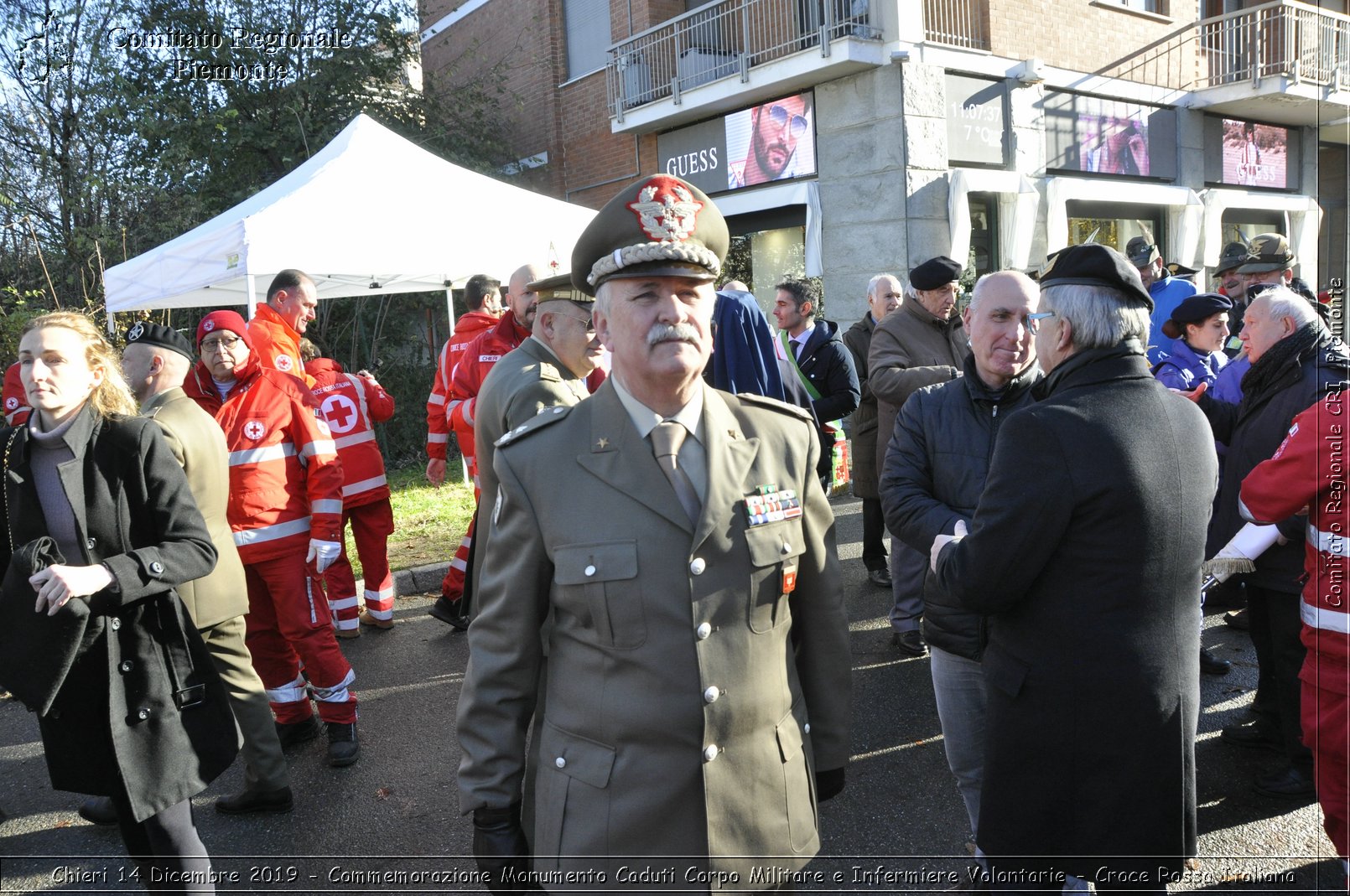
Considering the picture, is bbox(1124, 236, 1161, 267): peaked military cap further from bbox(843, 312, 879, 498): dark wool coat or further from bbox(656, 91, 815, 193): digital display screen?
bbox(656, 91, 815, 193): digital display screen

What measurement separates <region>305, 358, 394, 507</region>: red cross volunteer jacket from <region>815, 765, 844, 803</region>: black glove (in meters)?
4.36

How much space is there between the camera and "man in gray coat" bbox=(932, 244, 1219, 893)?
224 cm

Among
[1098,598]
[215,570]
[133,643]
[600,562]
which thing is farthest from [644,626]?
[215,570]

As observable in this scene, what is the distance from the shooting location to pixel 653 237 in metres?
2.03

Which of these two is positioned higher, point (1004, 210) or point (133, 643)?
point (1004, 210)

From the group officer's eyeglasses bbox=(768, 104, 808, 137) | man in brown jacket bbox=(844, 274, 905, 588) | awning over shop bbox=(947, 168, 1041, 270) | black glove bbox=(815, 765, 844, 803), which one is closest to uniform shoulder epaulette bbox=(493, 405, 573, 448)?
black glove bbox=(815, 765, 844, 803)

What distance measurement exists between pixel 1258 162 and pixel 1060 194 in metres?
7.19

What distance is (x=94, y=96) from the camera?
1249 centimetres

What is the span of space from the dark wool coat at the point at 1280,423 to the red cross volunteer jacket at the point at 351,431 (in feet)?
15.5

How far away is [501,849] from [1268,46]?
2165 cm

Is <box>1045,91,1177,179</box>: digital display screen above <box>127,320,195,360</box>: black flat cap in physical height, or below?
above

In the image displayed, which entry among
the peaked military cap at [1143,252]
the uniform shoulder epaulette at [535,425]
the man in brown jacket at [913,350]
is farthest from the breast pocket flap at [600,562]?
the peaked military cap at [1143,252]

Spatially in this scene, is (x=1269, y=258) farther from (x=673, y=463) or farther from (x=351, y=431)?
(x=673, y=463)

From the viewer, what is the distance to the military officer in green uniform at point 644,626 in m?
1.86
